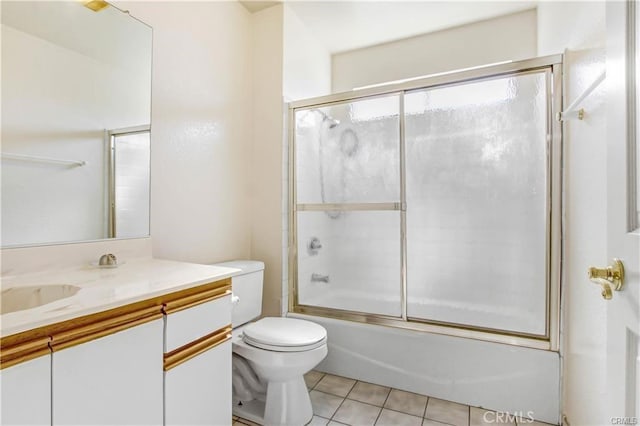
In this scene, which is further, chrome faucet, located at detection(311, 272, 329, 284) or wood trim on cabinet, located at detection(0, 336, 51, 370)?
chrome faucet, located at detection(311, 272, 329, 284)

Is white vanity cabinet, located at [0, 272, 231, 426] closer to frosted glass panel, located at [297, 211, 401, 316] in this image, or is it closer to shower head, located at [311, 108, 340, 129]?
frosted glass panel, located at [297, 211, 401, 316]

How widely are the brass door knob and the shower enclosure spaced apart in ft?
3.64

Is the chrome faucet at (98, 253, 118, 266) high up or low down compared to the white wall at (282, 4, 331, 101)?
down

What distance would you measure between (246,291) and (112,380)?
1.05 m

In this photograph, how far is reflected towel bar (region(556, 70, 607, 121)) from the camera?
108 cm

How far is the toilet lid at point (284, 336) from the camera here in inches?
59.0

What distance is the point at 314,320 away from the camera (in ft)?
7.12

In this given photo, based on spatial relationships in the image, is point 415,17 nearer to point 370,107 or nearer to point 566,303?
point 370,107

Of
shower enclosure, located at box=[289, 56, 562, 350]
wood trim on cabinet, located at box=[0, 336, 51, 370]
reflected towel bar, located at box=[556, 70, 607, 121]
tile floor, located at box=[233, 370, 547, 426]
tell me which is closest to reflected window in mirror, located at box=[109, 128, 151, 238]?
wood trim on cabinet, located at box=[0, 336, 51, 370]

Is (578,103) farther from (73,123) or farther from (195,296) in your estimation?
(73,123)

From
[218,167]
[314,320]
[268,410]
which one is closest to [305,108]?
[218,167]

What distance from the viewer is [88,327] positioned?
2.69 ft
